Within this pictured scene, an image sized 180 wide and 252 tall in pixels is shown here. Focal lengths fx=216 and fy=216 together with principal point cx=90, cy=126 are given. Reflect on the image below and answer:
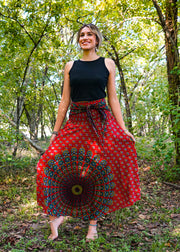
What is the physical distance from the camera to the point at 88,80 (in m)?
2.63

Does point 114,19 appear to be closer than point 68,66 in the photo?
No

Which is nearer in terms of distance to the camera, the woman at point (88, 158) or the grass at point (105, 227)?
the grass at point (105, 227)

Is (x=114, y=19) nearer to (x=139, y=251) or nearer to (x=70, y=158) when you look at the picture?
(x=70, y=158)

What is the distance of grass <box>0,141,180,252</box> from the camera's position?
7.93 feet

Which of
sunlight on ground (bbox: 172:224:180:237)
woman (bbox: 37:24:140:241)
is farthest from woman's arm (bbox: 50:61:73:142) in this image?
sunlight on ground (bbox: 172:224:180:237)

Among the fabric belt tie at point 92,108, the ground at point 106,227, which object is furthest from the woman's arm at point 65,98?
the ground at point 106,227

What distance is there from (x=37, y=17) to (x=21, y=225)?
4.83 m

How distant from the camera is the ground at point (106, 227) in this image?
242cm

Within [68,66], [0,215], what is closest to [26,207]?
[0,215]

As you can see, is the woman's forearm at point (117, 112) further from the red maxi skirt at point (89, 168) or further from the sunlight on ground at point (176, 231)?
the sunlight on ground at point (176, 231)

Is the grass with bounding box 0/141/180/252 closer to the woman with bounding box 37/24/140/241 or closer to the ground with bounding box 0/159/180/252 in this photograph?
the ground with bounding box 0/159/180/252

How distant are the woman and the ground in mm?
190

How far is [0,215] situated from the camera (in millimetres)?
3381

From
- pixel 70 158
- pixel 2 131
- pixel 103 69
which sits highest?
pixel 103 69
